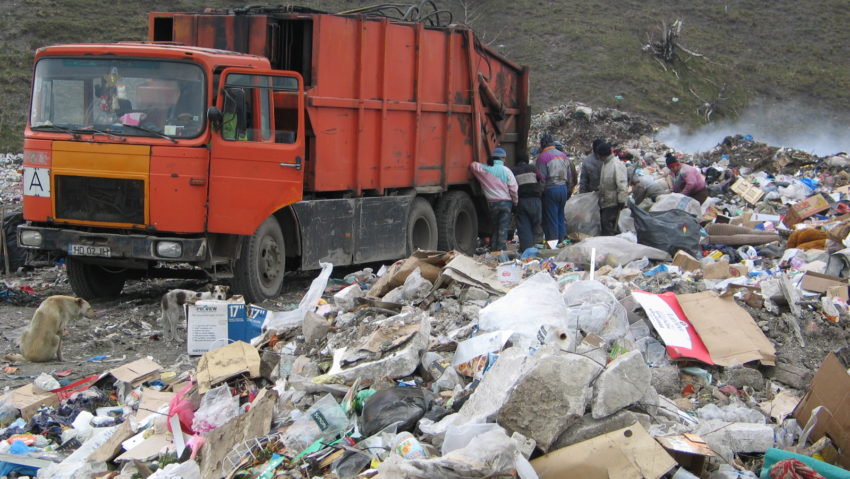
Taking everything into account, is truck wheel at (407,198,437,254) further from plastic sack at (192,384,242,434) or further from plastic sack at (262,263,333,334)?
plastic sack at (192,384,242,434)

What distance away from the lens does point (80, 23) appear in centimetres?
2433

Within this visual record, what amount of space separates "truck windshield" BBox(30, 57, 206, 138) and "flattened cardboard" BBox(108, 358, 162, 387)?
211cm

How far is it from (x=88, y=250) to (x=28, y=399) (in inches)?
85.3

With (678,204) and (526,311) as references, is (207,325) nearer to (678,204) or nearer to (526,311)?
(526,311)

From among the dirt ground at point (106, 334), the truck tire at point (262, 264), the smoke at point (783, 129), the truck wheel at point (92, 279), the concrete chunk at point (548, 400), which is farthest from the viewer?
the smoke at point (783, 129)

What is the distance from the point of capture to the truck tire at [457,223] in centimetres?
1058

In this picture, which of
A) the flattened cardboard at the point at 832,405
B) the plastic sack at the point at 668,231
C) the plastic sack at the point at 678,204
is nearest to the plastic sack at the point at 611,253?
the plastic sack at the point at 668,231

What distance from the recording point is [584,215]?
10.9m

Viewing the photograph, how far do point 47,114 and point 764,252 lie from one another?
23.6ft

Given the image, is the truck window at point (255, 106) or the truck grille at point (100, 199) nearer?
the truck grille at point (100, 199)

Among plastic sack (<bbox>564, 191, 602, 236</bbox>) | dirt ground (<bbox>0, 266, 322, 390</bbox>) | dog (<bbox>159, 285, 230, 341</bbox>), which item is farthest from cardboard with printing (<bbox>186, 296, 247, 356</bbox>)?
plastic sack (<bbox>564, 191, 602, 236</bbox>)

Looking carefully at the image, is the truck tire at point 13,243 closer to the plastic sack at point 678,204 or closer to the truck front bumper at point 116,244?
the truck front bumper at point 116,244

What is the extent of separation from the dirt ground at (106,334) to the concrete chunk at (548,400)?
9.91 ft

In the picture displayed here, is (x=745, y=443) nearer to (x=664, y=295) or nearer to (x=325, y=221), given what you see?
(x=664, y=295)
